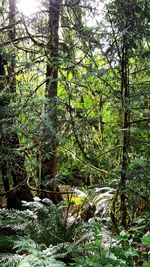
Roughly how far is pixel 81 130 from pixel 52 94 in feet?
3.12

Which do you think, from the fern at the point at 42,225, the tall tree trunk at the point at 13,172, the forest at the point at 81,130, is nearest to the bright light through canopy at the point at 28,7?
the forest at the point at 81,130

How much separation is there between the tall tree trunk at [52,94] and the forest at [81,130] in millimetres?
17

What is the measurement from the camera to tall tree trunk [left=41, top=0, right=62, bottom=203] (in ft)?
13.2

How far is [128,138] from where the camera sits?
3.88m

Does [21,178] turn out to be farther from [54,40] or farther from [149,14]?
[149,14]

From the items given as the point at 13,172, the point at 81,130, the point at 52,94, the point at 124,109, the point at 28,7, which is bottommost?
the point at 13,172

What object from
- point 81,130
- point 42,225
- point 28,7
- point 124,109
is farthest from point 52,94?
point 42,225

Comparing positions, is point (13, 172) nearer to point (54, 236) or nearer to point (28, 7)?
point (54, 236)

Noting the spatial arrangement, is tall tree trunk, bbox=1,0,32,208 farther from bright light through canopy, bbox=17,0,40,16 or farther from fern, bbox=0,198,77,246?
fern, bbox=0,198,77,246

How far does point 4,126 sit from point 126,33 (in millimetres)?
1852

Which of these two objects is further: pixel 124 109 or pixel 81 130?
pixel 81 130

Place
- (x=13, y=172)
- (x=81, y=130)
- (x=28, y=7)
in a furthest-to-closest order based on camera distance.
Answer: (x=13, y=172) < (x=28, y=7) < (x=81, y=130)

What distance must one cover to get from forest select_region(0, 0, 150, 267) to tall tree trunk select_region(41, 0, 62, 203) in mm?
17

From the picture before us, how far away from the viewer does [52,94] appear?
505 cm
